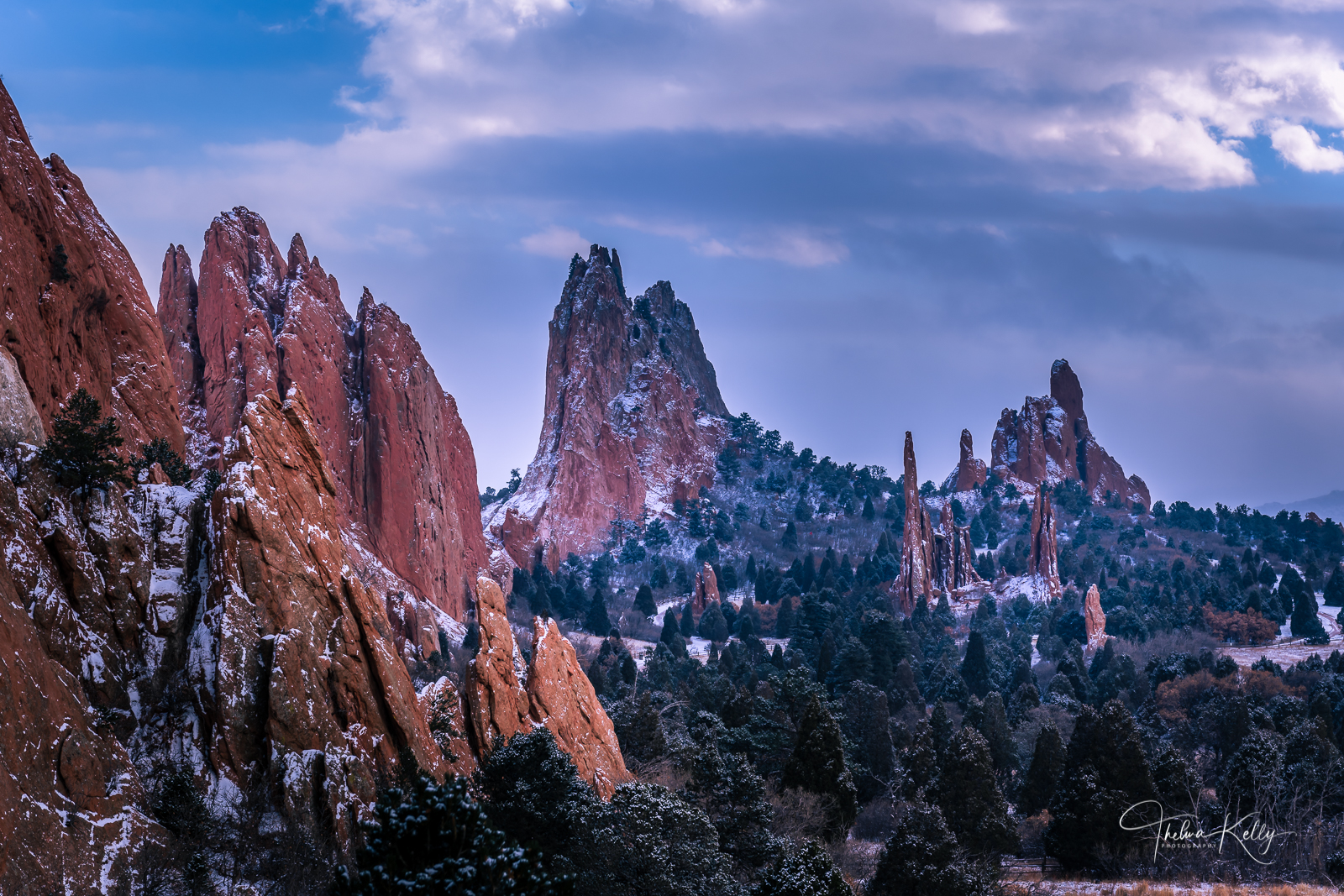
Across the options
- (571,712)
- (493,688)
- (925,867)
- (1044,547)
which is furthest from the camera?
(1044,547)

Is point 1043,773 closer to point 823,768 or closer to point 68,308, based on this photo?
point 823,768

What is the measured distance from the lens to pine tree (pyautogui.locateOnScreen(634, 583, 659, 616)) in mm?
145500

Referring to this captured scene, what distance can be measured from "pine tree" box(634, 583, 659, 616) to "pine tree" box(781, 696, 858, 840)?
97.2 metres

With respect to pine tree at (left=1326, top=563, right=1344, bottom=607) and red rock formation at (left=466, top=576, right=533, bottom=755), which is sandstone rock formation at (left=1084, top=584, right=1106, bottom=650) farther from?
red rock formation at (left=466, top=576, right=533, bottom=755)

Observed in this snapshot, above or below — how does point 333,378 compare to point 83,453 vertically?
above

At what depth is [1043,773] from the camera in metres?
53.7

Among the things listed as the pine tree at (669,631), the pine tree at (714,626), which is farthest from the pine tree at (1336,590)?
the pine tree at (669,631)

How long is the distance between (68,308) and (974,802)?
127ft

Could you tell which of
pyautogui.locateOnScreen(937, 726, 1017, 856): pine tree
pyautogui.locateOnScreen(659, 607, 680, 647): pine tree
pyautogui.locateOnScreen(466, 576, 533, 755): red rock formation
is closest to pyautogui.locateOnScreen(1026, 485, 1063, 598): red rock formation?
pyautogui.locateOnScreen(659, 607, 680, 647): pine tree

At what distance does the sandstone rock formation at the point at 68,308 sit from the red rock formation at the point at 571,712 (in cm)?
1603

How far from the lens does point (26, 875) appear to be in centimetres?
2109

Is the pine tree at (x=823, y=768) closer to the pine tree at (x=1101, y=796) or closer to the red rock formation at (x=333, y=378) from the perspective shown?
the pine tree at (x=1101, y=796)
